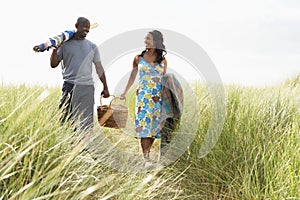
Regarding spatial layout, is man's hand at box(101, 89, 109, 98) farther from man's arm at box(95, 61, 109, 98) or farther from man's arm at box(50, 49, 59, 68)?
man's arm at box(50, 49, 59, 68)

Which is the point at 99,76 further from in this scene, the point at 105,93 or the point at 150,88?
the point at 150,88

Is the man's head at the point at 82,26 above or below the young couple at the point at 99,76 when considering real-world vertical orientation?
above

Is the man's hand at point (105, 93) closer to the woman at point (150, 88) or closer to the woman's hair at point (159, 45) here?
the woman at point (150, 88)

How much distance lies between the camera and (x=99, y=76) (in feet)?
16.5

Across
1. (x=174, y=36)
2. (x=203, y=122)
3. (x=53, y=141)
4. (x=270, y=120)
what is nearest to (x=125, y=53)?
(x=174, y=36)

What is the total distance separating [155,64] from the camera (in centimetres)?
490

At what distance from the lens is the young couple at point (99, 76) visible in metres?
4.74

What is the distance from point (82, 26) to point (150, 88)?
119 centimetres

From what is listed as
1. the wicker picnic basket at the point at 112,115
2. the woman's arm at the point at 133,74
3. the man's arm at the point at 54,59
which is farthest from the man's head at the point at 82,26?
the wicker picnic basket at the point at 112,115

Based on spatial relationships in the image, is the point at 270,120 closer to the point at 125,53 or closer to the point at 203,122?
the point at 203,122

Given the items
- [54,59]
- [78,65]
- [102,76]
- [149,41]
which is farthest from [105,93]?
[149,41]

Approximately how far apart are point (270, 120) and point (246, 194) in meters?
1.32

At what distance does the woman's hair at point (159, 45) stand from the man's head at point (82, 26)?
841 mm

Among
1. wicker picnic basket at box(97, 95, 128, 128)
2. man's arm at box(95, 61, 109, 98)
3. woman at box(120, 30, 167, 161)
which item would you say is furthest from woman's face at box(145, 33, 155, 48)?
wicker picnic basket at box(97, 95, 128, 128)
